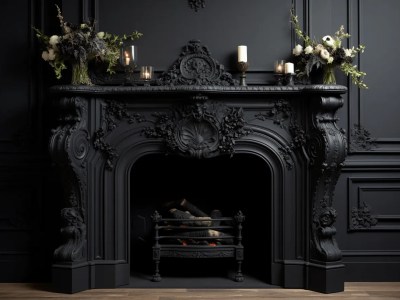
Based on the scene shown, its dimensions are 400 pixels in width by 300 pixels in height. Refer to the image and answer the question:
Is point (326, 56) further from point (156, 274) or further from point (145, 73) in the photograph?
point (156, 274)

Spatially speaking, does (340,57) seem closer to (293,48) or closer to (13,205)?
(293,48)

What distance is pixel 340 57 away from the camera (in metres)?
4.47

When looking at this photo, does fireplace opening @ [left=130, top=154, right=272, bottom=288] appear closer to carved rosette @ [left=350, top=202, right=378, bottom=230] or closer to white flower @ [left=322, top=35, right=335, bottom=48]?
carved rosette @ [left=350, top=202, right=378, bottom=230]

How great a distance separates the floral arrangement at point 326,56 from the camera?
14.7ft

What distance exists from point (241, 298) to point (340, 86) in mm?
1563

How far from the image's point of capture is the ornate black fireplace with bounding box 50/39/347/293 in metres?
4.48

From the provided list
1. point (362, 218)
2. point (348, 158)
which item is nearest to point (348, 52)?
point (348, 158)

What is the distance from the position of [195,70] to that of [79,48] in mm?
836

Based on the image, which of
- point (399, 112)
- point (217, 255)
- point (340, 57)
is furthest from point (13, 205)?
point (399, 112)

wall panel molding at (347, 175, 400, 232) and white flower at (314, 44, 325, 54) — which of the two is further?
wall panel molding at (347, 175, 400, 232)

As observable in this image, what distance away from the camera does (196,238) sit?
4734 millimetres

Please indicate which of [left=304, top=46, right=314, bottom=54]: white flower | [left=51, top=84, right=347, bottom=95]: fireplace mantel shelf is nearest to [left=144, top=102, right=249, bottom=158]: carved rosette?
[left=51, top=84, right=347, bottom=95]: fireplace mantel shelf

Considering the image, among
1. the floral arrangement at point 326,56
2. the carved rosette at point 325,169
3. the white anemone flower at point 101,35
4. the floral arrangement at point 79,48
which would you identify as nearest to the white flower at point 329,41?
the floral arrangement at point 326,56

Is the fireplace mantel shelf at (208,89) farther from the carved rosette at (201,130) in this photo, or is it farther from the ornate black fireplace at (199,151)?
the carved rosette at (201,130)
